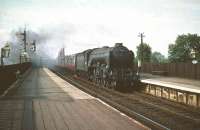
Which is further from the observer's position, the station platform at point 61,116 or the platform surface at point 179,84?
the platform surface at point 179,84

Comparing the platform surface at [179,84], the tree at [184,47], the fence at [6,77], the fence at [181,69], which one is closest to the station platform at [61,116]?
the fence at [6,77]

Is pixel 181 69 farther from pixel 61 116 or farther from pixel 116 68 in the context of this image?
pixel 61 116

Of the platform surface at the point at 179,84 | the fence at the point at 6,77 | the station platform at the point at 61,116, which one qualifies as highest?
the fence at the point at 6,77

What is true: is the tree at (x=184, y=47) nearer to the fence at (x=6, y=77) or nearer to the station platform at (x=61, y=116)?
the fence at (x=6, y=77)

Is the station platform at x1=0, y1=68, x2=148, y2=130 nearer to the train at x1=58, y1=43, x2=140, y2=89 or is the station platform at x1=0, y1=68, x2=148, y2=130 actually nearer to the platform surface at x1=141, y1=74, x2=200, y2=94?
the platform surface at x1=141, y1=74, x2=200, y2=94

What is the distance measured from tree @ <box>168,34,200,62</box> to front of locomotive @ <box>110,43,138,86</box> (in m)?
63.8

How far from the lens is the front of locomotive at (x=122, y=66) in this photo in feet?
81.9

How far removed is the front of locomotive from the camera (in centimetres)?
2497

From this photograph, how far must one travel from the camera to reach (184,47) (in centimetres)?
9094

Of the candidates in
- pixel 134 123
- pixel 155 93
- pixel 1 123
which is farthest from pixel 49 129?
pixel 155 93

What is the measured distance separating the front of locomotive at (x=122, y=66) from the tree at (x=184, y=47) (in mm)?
63788

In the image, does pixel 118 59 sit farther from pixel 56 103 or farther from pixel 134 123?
pixel 134 123

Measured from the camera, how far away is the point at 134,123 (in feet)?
35.9

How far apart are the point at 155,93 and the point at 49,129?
14.4 metres
